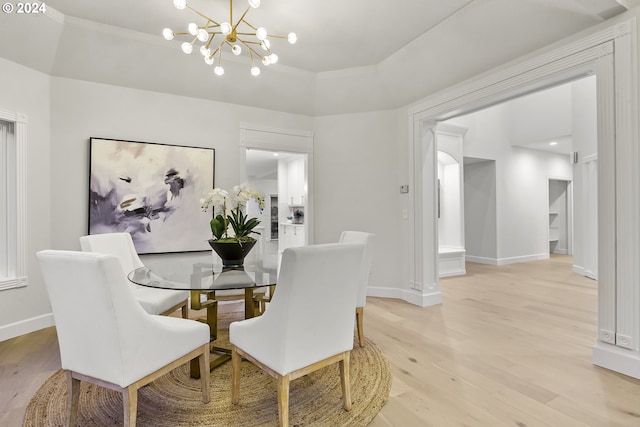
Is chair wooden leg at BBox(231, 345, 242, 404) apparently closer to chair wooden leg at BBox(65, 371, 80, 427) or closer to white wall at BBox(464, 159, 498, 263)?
chair wooden leg at BBox(65, 371, 80, 427)

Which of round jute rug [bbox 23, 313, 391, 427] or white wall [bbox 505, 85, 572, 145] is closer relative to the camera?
round jute rug [bbox 23, 313, 391, 427]

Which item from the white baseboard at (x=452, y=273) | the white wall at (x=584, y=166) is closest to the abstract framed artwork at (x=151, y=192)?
the white baseboard at (x=452, y=273)

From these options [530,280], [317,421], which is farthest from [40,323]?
[530,280]

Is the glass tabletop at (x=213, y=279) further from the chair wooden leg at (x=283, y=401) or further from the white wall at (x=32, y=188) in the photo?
the white wall at (x=32, y=188)

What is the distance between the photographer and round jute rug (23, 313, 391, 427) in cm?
170

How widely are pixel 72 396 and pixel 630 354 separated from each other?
10.9 ft

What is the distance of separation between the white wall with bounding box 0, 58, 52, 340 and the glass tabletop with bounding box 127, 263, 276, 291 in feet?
4.85

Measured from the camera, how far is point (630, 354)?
6.97 feet

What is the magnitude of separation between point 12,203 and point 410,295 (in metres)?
4.19

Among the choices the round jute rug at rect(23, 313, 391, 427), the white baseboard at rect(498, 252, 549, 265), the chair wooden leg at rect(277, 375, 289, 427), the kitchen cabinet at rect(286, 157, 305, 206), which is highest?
the kitchen cabinet at rect(286, 157, 305, 206)

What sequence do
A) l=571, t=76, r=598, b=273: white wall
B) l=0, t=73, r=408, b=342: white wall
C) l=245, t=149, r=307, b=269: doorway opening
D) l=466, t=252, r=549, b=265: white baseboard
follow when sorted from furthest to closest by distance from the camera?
l=245, t=149, r=307, b=269: doorway opening < l=466, t=252, r=549, b=265: white baseboard < l=571, t=76, r=598, b=273: white wall < l=0, t=73, r=408, b=342: white wall

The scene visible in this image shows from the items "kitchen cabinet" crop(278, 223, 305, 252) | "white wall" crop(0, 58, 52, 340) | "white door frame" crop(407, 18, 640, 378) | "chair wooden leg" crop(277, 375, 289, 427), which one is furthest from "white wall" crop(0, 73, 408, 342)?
"kitchen cabinet" crop(278, 223, 305, 252)

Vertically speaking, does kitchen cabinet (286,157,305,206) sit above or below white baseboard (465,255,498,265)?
above

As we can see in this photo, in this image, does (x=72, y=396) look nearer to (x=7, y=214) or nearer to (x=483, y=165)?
(x=7, y=214)
